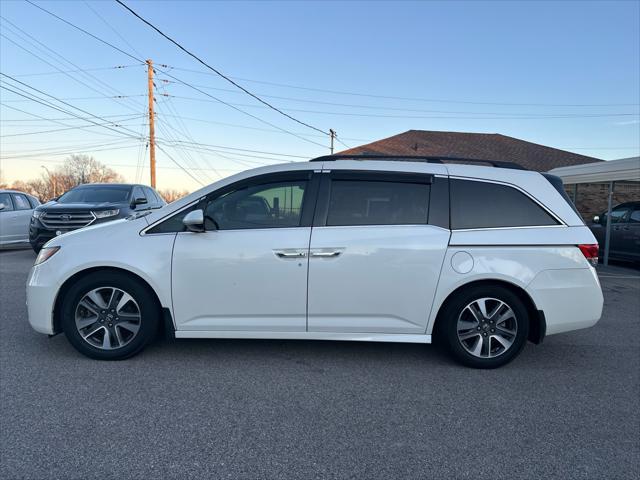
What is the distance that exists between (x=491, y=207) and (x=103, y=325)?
3.54 m

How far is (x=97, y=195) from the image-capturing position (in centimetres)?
987

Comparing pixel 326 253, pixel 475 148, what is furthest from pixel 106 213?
pixel 475 148

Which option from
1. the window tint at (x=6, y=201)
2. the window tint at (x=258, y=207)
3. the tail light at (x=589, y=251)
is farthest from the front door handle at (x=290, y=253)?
the window tint at (x=6, y=201)

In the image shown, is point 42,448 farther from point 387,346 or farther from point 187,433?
point 387,346

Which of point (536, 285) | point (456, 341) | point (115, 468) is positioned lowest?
point (115, 468)

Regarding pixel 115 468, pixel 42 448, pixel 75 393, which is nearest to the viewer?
pixel 115 468

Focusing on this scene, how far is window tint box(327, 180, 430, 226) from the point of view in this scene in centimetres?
354

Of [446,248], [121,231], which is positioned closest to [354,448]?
[446,248]

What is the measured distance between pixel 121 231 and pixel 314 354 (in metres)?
2.05

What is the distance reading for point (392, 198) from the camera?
358 centimetres

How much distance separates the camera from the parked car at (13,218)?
10.1 m

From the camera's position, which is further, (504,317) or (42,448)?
(504,317)

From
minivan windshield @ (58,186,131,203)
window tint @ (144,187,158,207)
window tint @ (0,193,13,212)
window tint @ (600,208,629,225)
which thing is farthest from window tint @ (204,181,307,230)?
window tint @ (600,208,629,225)

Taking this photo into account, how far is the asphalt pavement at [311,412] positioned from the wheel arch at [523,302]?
373 mm
